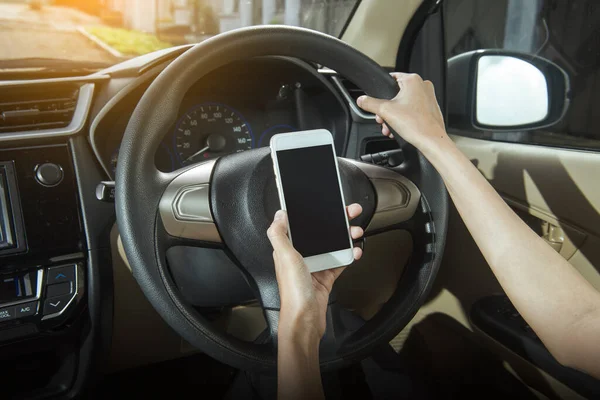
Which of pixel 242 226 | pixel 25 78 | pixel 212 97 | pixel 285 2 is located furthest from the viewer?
pixel 285 2

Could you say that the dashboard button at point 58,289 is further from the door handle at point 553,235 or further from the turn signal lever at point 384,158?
the door handle at point 553,235

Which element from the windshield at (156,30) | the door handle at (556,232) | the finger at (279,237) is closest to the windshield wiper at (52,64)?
the windshield at (156,30)

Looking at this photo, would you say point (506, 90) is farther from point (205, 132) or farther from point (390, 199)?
point (205, 132)

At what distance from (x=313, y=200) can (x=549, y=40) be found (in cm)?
116

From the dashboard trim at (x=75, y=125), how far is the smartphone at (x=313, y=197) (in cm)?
59

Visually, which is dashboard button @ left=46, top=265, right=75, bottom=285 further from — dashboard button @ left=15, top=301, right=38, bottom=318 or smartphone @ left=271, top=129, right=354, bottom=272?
smartphone @ left=271, top=129, right=354, bottom=272

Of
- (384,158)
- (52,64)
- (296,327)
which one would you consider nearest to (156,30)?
(52,64)

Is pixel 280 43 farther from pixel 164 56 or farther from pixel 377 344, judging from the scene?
pixel 377 344

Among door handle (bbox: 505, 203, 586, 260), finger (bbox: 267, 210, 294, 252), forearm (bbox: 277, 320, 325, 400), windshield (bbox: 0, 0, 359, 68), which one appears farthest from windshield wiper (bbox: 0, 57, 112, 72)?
door handle (bbox: 505, 203, 586, 260)

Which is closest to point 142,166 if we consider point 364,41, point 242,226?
point 242,226

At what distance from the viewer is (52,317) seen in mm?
1354

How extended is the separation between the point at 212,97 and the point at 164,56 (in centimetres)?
21

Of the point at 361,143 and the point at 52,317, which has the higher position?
the point at 361,143

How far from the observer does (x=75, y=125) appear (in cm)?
135
